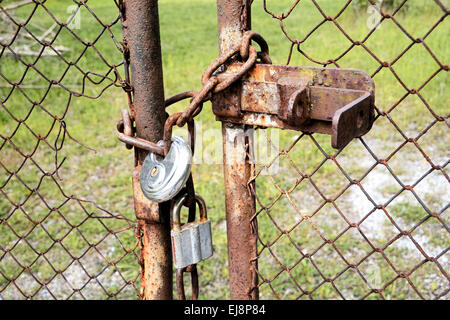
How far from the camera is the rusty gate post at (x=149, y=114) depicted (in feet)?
4.05

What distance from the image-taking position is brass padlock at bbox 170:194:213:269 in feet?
4.02

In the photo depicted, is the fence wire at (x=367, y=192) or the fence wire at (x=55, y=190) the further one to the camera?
the fence wire at (x=367, y=192)

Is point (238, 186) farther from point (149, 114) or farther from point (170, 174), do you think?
point (149, 114)

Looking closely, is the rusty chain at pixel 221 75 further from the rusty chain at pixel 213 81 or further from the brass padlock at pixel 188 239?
the brass padlock at pixel 188 239

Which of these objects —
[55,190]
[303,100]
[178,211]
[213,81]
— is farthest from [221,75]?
[55,190]

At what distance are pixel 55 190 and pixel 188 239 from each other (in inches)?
118

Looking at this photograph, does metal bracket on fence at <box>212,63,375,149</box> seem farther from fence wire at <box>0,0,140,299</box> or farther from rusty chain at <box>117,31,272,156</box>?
fence wire at <box>0,0,140,299</box>

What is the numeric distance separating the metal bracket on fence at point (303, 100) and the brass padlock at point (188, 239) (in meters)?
0.28

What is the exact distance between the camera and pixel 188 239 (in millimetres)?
1240

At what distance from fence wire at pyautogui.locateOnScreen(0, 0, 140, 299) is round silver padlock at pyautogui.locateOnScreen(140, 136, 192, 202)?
0.72ft

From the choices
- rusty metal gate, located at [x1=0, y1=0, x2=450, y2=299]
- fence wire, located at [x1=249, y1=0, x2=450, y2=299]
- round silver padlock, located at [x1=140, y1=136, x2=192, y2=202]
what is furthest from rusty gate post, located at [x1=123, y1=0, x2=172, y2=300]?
fence wire, located at [x1=249, y1=0, x2=450, y2=299]

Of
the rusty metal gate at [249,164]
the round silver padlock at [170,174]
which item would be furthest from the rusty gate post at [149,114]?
the round silver padlock at [170,174]
